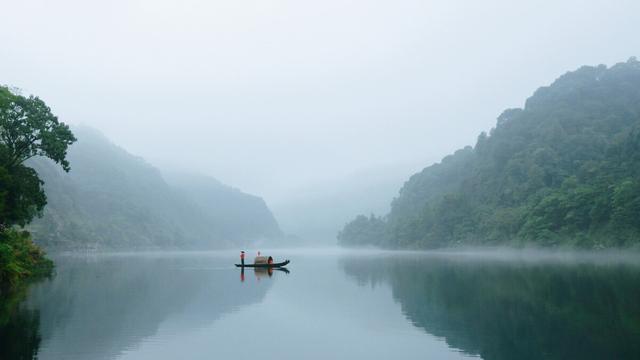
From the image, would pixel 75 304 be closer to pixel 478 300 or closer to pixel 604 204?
pixel 478 300

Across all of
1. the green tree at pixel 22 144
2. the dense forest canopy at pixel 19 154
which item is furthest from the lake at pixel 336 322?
the green tree at pixel 22 144

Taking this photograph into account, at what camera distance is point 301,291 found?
4856cm

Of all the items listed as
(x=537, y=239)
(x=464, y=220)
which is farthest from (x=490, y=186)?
(x=537, y=239)

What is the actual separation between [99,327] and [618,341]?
24.7 metres

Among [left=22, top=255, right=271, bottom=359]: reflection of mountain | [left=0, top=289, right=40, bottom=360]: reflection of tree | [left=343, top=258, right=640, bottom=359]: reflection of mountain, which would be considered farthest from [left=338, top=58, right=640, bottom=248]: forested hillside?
[left=0, top=289, right=40, bottom=360]: reflection of tree

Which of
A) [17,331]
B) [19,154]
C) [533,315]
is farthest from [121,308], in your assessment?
[19,154]

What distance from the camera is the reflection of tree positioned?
22203 mm

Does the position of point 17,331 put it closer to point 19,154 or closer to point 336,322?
point 336,322

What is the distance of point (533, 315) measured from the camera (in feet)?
101

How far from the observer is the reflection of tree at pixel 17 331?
22203mm

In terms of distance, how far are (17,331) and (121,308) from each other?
10.3 meters

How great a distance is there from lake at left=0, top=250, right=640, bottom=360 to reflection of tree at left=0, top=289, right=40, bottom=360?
76 mm

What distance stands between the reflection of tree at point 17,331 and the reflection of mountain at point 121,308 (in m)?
0.50

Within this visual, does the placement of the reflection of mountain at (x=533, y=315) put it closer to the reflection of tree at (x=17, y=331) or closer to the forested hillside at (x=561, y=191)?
the reflection of tree at (x=17, y=331)
